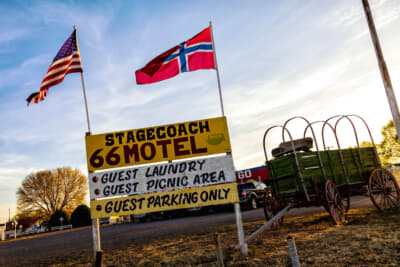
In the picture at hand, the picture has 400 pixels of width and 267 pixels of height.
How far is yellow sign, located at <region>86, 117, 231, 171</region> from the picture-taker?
639 centimetres

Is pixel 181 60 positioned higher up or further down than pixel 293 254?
higher up

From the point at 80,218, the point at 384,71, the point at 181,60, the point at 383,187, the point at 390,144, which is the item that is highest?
the point at 181,60

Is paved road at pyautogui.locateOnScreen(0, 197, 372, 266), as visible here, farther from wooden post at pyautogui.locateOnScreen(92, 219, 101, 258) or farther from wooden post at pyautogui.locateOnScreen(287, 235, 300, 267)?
wooden post at pyautogui.locateOnScreen(287, 235, 300, 267)

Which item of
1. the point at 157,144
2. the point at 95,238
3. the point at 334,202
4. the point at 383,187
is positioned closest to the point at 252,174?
the point at 383,187

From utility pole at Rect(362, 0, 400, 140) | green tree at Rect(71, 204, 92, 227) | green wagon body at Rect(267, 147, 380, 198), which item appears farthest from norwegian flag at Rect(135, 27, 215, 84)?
green tree at Rect(71, 204, 92, 227)

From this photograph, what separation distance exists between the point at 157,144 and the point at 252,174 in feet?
103

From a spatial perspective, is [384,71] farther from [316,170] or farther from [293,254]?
[293,254]

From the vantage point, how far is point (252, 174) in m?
36.4

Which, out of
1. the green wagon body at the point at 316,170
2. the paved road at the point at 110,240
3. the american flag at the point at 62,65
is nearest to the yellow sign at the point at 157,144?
the american flag at the point at 62,65

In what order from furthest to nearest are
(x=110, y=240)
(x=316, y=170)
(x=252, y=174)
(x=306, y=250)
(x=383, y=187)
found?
1. (x=252, y=174)
2. (x=110, y=240)
3. (x=383, y=187)
4. (x=316, y=170)
5. (x=306, y=250)

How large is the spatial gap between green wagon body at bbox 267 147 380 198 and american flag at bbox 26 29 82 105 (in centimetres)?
641

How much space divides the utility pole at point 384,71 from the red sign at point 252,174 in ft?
92.1

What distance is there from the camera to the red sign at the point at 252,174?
1412 inches

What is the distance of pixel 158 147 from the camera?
646 cm
